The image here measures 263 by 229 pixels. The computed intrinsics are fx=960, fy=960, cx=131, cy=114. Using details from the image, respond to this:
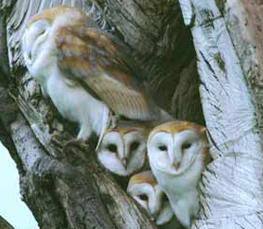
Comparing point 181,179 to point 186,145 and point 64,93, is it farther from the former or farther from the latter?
point 64,93

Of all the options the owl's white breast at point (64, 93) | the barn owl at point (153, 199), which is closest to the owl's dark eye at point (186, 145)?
the barn owl at point (153, 199)

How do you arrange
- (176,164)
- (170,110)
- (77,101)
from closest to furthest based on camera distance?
(176,164), (77,101), (170,110)

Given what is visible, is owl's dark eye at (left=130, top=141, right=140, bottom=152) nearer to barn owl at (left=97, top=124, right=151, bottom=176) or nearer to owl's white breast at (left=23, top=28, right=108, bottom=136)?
barn owl at (left=97, top=124, right=151, bottom=176)

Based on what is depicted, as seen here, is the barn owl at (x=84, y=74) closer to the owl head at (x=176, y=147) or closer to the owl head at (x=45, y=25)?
the owl head at (x=45, y=25)

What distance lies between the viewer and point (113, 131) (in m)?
2.61

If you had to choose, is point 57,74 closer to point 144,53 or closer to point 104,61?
point 104,61

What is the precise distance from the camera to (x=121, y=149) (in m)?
2.59

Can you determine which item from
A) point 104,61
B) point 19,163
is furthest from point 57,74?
point 19,163

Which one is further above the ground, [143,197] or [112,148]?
[112,148]

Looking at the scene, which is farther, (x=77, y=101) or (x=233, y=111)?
(x=77, y=101)

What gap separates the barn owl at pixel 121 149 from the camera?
2.59 metres

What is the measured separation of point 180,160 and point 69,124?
1.59ft

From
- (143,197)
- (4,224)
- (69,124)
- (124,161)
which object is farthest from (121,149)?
(4,224)

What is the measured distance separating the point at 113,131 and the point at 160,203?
9.3 inches
